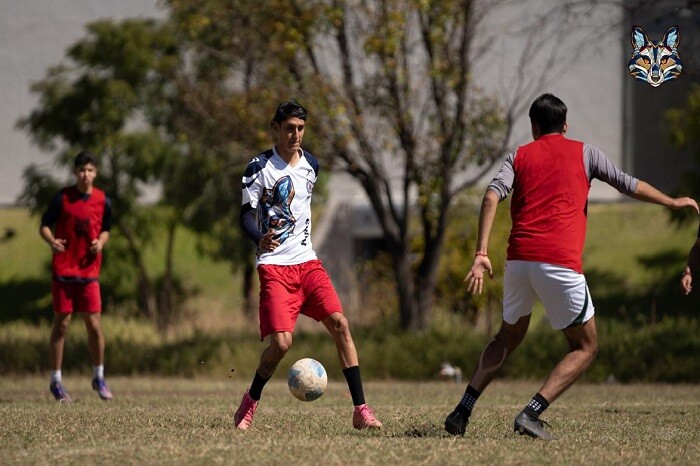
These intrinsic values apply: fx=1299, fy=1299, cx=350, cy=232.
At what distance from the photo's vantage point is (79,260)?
1241 centimetres

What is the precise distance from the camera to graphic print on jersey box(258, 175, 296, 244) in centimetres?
851

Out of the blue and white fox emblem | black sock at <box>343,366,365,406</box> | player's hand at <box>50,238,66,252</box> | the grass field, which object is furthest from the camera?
player's hand at <box>50,238,66,252</box>

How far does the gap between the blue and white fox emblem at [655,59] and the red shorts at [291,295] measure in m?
3.48

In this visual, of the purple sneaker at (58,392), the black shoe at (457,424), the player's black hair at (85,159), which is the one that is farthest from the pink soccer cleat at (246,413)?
the player's black hair at (85,159)

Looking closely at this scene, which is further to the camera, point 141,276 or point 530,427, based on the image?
point 141,276

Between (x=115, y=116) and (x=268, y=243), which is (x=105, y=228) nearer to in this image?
(x=268, y=243)

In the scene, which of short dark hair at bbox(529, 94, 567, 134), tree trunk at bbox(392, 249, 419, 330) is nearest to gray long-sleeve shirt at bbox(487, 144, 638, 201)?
short dark hair at bbox(529, 94, 567, 134)

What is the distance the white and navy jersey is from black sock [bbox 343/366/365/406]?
81cm

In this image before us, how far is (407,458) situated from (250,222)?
7.21 feet

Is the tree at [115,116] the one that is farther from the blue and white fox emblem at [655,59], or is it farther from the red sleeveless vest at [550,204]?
the red sleeveless vest at [550,204]

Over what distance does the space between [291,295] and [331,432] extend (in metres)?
0.93

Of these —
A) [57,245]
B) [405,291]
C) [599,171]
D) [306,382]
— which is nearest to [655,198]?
[599,171]

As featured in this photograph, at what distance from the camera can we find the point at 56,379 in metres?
12.2

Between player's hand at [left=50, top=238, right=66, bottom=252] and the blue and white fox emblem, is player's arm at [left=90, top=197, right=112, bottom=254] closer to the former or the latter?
player's hand at [left=50, top=238, right=66, bottom=252]
